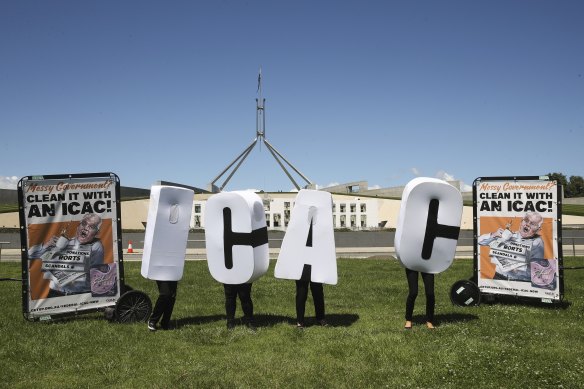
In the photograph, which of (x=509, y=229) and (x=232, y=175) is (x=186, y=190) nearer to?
(x=509, y=229)

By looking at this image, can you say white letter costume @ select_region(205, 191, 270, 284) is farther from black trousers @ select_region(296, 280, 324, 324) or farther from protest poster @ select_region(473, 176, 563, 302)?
protest poster @ select_region(473, 176, 563, 302)

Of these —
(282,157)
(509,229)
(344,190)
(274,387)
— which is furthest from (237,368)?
(344,190)

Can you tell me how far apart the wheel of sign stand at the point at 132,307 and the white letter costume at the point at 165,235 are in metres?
0.97

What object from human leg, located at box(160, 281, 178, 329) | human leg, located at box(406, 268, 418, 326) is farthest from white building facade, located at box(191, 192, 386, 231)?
human leg, located at box(406, 268, 418, 326)

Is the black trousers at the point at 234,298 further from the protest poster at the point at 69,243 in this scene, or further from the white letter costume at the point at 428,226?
the white letter costume at the point at 428,226

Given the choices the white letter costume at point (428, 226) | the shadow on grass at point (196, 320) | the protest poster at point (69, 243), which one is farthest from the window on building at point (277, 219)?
the white letter costume at point (428, 226)

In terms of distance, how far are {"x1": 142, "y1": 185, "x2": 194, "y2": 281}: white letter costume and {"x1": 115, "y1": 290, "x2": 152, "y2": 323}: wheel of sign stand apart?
97 cm

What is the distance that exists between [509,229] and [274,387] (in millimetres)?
7216

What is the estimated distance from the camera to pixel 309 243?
27.8ft

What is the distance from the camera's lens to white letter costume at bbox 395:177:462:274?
8.27 m

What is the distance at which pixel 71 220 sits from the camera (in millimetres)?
9180

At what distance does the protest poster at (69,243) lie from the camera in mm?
8891

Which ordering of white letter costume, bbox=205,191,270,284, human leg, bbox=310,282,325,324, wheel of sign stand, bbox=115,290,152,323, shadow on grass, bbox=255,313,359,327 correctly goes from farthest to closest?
wheel of sign stand, bbox=115,290,152,323 → shadow on grass, bbox=255,313,359,327 → human leg, bbox=310,282,325,324 → white letter costume, bbox=205,191,270,284

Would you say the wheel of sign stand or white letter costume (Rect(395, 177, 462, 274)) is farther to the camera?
the wheel of sign stand
